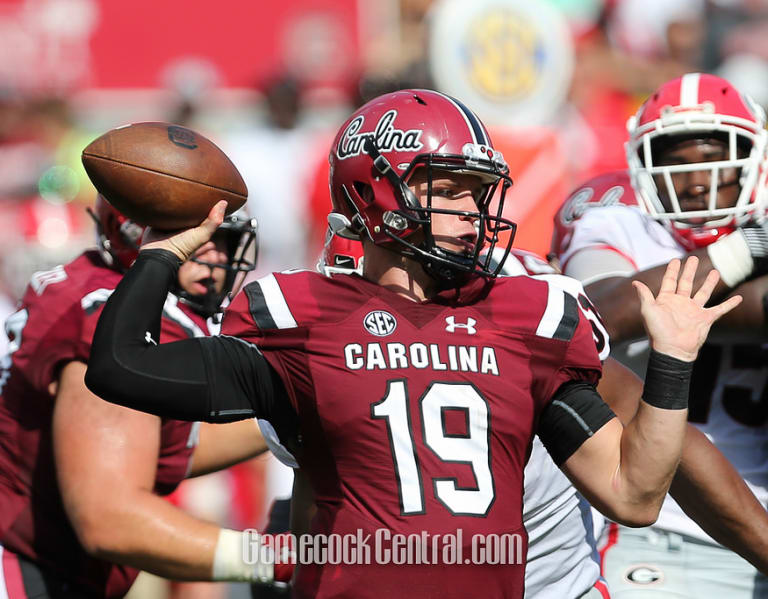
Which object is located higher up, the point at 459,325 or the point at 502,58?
the point at 459,325

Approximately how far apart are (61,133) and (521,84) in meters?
4.09

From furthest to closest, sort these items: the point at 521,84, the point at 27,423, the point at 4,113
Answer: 1. the point at 4,113
2. the point at 521,84
3. the point at 27,423

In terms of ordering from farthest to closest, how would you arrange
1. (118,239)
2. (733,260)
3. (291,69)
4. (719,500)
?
1. (291,69)
2. (118,239)
3. (733,260)
4. (719,500)

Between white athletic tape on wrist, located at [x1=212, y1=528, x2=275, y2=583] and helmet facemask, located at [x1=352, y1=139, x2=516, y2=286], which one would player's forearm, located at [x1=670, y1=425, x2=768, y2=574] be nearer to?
helmet facemask, located at [x1=352, y1=139, x2=516, y2=286]

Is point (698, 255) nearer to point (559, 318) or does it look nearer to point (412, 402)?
point (559, 318)

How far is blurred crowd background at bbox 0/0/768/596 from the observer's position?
23.2 ft

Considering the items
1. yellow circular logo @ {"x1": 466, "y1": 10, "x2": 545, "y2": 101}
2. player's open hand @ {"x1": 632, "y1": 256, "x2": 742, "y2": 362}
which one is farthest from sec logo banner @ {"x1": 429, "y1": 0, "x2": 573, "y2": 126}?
player's open hand @ {"x1": 632, "y1": 256, "x2": 742, "y2": 362}

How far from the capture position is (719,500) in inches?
112

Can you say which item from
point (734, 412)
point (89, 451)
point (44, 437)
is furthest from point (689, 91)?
point (44, 437)

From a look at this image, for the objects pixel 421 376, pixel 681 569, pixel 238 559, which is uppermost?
pixel 421 376

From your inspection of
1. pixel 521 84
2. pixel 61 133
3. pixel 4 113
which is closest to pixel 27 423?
pixel 521 84

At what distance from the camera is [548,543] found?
9.95 ft

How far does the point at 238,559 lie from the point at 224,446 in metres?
0.62

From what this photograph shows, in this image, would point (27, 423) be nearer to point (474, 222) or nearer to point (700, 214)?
point (474, 222)
